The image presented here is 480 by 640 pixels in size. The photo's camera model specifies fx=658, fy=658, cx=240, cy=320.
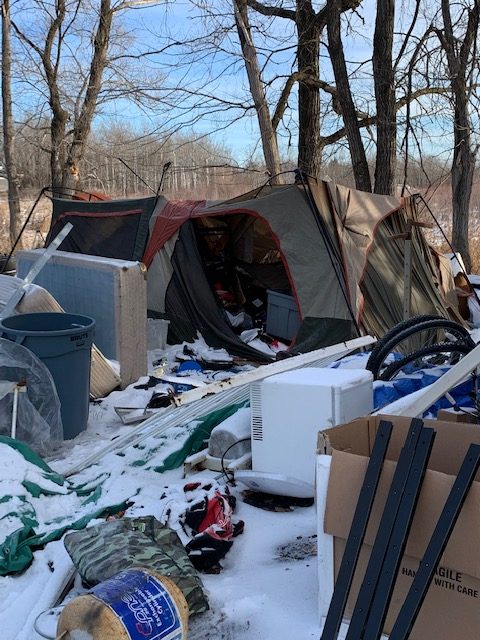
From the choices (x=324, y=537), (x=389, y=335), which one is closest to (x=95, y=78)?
(x=389, y=335)

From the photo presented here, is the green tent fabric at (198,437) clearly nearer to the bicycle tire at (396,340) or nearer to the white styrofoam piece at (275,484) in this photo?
the white styrofoam piece at (275,484)

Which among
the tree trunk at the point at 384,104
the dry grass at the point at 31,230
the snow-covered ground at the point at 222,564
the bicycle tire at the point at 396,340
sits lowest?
the snow-covered ground at the point at 222,564

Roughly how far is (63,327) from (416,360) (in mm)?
2681

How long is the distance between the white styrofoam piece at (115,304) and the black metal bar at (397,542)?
4.20 meters

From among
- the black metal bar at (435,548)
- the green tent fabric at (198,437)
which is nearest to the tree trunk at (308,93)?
the green tent fabric at (198,437)

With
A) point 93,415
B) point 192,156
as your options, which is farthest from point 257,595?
point 192,156

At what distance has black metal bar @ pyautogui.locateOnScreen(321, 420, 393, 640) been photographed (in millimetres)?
1994

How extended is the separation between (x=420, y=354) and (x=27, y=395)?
8.40 ft

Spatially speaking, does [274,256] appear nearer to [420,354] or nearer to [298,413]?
[420,354]

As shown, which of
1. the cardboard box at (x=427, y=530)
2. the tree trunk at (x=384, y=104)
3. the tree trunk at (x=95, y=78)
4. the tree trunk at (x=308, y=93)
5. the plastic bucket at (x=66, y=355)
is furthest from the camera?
the tree trunk at (x=95, y=78)

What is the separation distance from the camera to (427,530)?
2018mm

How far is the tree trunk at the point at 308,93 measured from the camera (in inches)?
453

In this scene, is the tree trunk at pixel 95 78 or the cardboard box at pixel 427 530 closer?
the cardboard box at pixel 427 530

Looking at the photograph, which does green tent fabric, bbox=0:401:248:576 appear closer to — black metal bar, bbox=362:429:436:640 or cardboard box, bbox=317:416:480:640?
cardboard box, bbox=317:416:480:640
